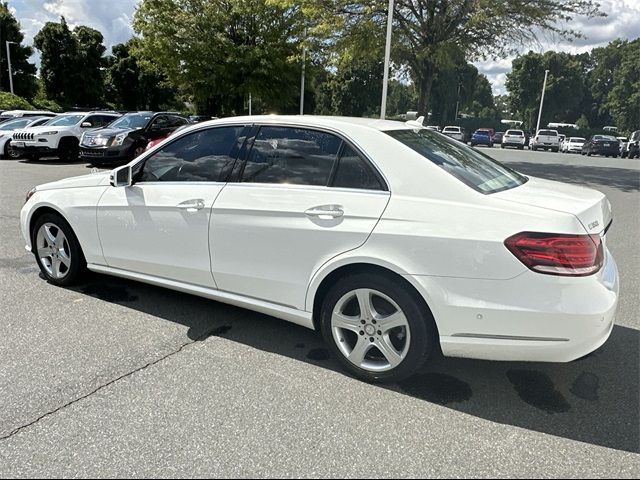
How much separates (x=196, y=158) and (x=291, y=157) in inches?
33.2

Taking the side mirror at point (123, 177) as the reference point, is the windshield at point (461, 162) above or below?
above

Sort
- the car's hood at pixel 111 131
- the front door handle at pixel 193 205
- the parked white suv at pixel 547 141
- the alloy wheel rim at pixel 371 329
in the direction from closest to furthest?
the alloy wheel rim at pixel 371 329, the front door handle at pixel 193 205, the car's hood at pixel 111 131, the parked white suv at pixel 547 141

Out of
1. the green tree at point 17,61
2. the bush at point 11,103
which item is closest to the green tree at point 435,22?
the bush at point 11,103

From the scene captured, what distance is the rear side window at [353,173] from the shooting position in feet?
9.48

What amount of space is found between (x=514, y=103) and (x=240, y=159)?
70625mm

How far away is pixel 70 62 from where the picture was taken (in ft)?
133

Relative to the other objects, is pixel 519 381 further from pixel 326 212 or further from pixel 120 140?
pixel 120 140

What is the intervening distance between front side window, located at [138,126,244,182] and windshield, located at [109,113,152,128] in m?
11.0

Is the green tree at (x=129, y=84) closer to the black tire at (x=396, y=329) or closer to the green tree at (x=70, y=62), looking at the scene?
the green tree at (x=70, y=62)

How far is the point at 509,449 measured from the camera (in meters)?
2.36

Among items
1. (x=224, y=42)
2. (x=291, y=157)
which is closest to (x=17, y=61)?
(x=224, y=42)

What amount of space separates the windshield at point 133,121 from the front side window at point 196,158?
11.0m

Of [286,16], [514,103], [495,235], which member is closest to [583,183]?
[495,235]

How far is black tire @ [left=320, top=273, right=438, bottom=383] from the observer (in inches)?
107
